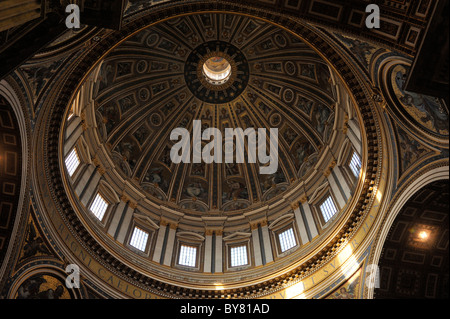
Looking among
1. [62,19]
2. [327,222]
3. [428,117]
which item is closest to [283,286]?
[327,222]

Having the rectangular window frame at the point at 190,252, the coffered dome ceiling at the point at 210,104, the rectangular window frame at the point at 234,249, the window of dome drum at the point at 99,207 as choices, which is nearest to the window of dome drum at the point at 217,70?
the coffered dome ceiling at the point at 210,104

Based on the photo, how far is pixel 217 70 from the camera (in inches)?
1291

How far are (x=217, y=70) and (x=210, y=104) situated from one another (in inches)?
114

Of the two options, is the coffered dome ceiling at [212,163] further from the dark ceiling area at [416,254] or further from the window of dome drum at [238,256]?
the dark ceiling area at [416,254]

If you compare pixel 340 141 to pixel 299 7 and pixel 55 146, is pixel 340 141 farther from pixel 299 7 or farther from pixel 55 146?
pixel 55 146

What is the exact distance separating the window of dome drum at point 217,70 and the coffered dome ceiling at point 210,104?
0.49 m

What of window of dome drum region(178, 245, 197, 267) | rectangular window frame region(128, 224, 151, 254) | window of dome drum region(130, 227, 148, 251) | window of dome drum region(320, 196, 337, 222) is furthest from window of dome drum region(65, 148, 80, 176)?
window of dome drum region(320, 196, 337, 222)

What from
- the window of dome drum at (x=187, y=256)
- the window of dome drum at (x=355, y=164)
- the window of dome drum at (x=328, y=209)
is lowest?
the window of dome drum at (x=187, y=256)

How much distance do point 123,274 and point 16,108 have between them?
9.48 meters

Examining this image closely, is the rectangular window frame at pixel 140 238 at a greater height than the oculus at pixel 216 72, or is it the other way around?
the oculus at pixel 216 72

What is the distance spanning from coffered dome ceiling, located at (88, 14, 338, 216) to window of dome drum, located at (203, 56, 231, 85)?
49 cm

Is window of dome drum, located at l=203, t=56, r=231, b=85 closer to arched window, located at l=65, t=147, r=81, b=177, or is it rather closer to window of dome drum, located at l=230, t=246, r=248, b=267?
window of dome drum, located at l=230, t=246, r=248, b=267

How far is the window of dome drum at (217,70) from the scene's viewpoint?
104ft

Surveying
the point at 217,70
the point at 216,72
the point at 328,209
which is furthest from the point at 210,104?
the point at 328,209
